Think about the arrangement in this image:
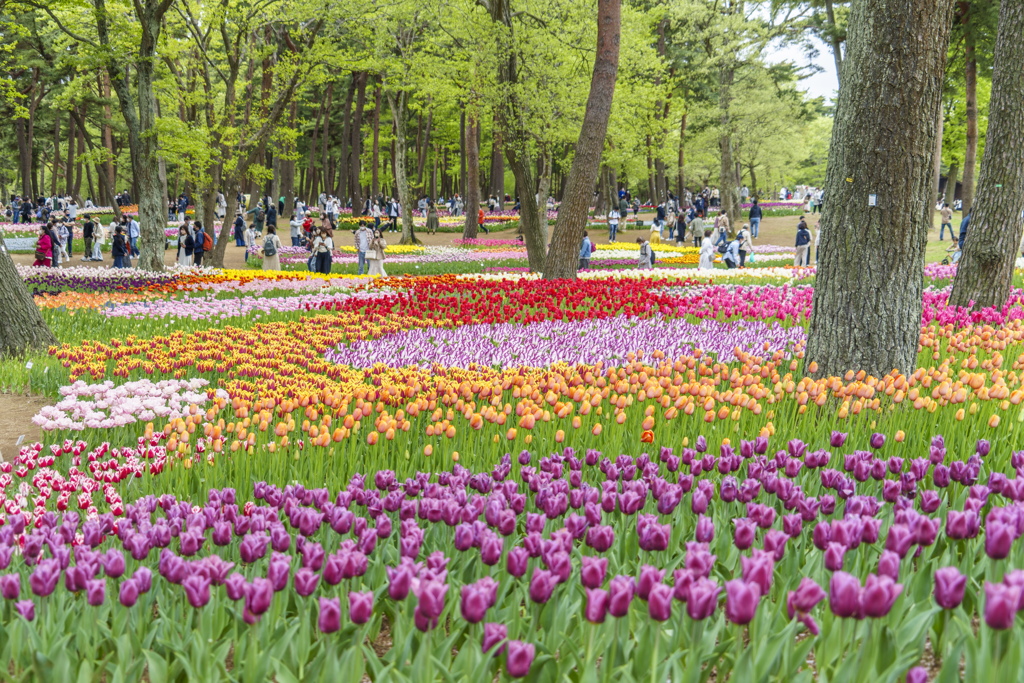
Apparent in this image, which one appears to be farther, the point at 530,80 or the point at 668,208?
the point at 668,208

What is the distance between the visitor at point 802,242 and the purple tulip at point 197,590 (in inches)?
864

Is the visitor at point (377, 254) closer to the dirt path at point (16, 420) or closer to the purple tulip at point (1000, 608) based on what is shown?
the dirt path at point (16, 420)

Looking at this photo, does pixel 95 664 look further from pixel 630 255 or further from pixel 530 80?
pixel 630 255

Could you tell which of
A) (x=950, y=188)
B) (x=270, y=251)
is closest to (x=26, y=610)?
(x=270, y=251)

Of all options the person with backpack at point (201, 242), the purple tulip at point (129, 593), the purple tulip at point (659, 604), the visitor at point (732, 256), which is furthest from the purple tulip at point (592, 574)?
the person with backpack at point (201, 242)

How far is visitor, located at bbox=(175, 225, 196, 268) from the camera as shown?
24.3 meters

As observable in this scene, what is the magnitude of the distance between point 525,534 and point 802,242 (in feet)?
69.4

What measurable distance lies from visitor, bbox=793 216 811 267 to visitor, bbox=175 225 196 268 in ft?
57.4

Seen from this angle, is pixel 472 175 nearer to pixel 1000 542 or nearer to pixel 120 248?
pixel 120 248

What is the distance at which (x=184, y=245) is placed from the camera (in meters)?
24.6

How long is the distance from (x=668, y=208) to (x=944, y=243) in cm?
1955

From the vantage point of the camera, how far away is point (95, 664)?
2.43 m

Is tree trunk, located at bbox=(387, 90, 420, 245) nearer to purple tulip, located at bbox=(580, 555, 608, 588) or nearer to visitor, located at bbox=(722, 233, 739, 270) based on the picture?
visitor, located at bbox=(722, 233, 739, 270)

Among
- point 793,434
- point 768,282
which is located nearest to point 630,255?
point 768,282
